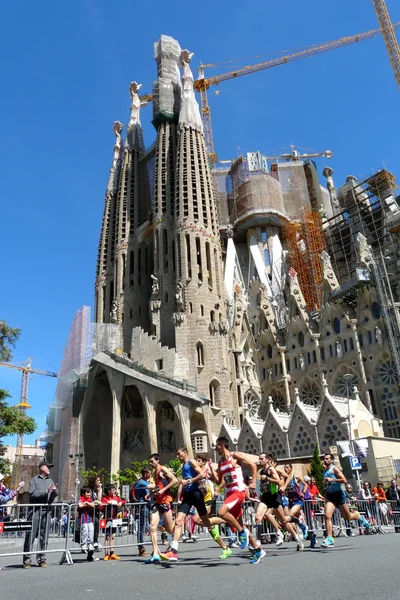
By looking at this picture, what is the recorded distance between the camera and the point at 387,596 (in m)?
Result: 3.71

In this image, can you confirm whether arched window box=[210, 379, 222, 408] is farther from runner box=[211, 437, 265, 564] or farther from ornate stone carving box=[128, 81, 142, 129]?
ornate stone carving box=[128, 81, 142, 129]

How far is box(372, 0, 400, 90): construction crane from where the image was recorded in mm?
50938

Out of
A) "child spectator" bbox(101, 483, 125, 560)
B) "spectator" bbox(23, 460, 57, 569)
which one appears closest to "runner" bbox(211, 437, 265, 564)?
"child spectator" bbox(101, 483, 125, 560)

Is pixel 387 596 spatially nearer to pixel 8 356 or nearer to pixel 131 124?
pixel 8 356

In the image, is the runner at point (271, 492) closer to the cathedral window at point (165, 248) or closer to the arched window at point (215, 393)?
the arched window at point (215, 393)

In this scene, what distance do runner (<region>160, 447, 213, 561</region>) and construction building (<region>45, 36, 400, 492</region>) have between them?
67.9ft

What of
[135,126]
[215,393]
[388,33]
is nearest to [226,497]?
[215,393]

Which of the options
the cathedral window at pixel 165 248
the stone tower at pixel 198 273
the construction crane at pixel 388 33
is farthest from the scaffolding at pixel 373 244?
the construction crane at pixel 388 33

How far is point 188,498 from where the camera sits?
21.1ft

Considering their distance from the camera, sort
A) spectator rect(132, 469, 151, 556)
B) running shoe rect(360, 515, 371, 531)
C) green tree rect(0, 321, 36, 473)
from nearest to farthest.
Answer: spectator rect(132, 469, 151, 556), running shoe rect(360, 515, 371, 531), green tree rect(0, 321, 36, 473)

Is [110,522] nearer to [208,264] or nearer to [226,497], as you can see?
[226,497]

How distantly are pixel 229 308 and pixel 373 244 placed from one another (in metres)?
13.0

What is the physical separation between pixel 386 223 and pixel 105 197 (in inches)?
1038

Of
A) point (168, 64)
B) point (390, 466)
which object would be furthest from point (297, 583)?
point (168, 64)
